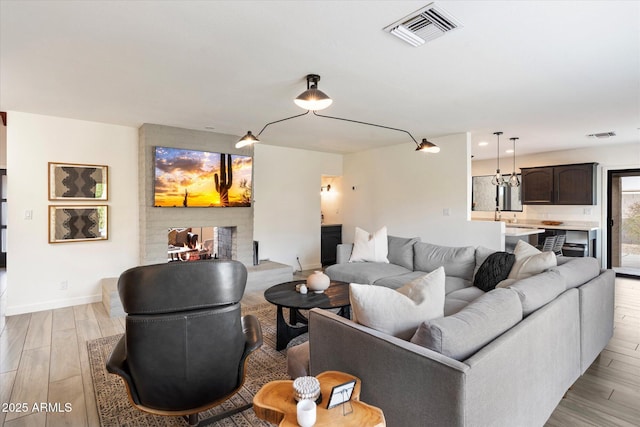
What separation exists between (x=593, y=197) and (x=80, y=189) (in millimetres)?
8760

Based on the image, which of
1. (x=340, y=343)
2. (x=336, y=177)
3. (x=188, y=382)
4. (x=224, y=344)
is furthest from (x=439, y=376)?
(x=336, y=177)

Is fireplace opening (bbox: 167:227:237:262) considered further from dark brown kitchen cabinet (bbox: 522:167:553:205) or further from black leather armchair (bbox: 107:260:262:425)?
dark brown kitchen cabinet (bbox: 522:167:553:205)

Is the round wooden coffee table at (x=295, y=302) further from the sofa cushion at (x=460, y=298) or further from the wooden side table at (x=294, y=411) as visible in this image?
the wooden side table at (x=294, y=411)

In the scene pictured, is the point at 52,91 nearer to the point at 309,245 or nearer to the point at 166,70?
the point at 166,70

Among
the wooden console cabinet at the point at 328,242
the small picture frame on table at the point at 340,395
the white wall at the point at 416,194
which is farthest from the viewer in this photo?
the wooden console cabinet at the point at 328,242

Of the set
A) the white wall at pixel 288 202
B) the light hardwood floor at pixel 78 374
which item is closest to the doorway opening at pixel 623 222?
the light hardwood floor at pixel 78 374

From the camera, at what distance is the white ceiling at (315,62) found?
6.62ft

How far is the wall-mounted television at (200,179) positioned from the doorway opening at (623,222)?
695 centimetres

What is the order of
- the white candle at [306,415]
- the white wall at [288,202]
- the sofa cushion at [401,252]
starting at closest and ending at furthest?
the white candle at [306,415], the sofa cushion at [401,252], the white wall at [288,202]

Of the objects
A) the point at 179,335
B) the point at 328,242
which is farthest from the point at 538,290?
the point at 328,242

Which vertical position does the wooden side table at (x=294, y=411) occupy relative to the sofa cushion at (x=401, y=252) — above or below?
below

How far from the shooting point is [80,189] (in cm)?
456

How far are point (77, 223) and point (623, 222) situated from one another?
31.2 ft

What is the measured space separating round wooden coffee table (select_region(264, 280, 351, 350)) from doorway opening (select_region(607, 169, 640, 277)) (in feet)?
20.6
